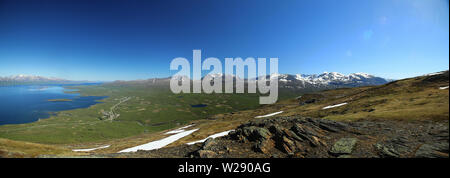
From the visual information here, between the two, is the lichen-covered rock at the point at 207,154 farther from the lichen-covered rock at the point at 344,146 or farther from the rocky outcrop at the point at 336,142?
the lichen-covered rock at the point at 344,146

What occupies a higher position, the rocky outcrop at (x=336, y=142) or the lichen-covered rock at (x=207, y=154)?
the rocky outcrop at (x=336, y=142)

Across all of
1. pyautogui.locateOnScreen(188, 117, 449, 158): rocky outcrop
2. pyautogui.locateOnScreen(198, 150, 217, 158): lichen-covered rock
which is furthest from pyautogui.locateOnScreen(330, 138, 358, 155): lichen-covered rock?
pyautogui.locateOnScreen(198, 150, 217, 158): lichen-covered rock

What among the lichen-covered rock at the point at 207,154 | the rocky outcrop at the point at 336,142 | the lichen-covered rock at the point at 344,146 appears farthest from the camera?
the lichen-covered rock at the point at 207,154

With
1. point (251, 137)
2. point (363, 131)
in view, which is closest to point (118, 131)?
point (251, 137)

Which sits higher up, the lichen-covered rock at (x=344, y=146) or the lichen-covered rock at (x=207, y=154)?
the lichen-covered rock at (x=344, y=146)

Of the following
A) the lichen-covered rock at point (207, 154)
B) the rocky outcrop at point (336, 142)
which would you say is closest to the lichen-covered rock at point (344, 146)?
the rocky outcrop at point (336, 142)

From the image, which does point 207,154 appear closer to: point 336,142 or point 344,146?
point 336,142

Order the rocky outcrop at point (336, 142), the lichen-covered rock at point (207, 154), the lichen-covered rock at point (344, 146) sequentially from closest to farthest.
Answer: the rocky outcrop at point (336, 142) → the lichen-covered rock at point (344, 146) → the lichen-covered rock at point (207, 154)

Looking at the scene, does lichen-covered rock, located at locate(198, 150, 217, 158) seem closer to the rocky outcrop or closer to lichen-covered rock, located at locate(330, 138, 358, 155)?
the rocky outcrop

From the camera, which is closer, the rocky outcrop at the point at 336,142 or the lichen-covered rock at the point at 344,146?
the rocky outcrop at the point at 336,142

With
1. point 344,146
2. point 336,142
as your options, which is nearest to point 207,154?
point 336,142
